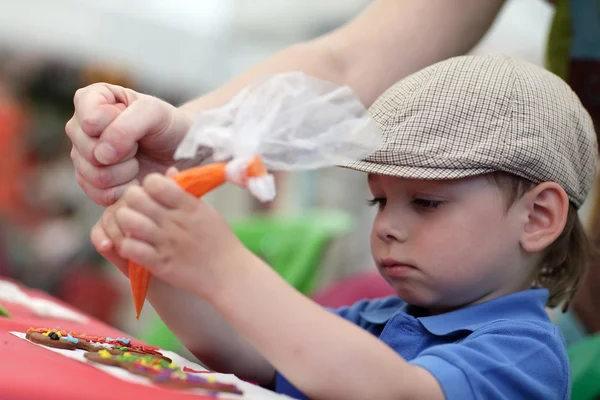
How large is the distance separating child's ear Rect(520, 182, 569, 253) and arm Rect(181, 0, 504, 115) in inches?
16.3

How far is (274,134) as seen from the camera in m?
0.71

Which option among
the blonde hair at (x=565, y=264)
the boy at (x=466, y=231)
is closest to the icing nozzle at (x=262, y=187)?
the boy at (x=466, y=231)

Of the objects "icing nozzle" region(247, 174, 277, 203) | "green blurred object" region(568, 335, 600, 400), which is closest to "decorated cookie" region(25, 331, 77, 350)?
"icing nozzle" region(247, 174, 277, 203)

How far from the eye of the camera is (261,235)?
2.24 metres

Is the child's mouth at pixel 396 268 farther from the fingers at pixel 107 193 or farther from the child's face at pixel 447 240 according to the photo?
the fingers at pixel 107 193

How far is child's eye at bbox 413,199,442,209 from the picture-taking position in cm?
86

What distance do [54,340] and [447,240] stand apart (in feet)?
1.40

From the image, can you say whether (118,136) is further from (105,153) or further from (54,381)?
(54,381)

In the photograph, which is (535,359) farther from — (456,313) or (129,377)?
(129,377)

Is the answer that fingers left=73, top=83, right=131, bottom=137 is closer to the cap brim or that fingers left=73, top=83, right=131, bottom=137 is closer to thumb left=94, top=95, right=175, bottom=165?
thumb left=94, top=95, right=175, bottom=165

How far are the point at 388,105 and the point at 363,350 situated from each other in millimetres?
344

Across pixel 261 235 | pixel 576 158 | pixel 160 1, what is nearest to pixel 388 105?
pixel 576 158

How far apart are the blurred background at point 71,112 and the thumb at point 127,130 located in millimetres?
2104

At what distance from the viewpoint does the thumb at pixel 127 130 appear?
0.78 metres
